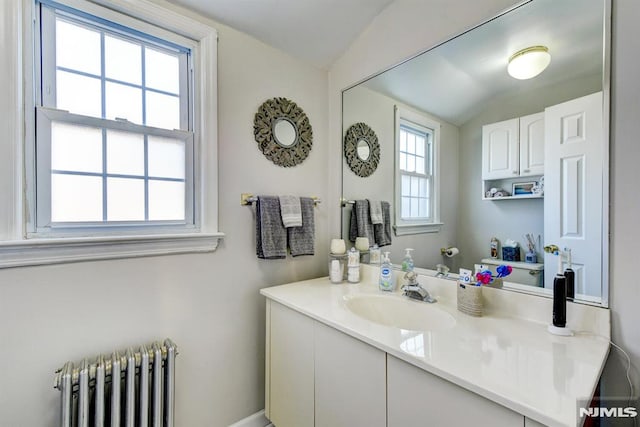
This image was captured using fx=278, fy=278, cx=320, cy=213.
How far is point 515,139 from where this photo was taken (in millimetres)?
1114

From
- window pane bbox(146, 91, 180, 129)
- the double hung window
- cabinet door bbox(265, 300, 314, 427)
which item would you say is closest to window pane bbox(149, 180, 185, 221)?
the double hung window

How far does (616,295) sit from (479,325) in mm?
416

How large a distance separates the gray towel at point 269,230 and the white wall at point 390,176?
476 mm

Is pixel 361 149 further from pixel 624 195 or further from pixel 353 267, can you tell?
pixel 624 195

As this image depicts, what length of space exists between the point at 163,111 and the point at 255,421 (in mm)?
1679

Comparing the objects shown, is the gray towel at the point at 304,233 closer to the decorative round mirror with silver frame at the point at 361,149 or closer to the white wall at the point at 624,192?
the decorative round mirror with silver frame at the point at 361,149

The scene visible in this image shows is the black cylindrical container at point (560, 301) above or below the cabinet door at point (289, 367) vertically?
above

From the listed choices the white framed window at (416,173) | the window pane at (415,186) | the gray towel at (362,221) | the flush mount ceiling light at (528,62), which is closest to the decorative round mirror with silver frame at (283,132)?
the gray towel at (362,221)

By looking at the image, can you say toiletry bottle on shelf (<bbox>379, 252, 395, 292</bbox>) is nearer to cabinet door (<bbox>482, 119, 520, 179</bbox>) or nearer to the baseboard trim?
cabinet door (<bbox>482, 119, 520, 179</bbox>)

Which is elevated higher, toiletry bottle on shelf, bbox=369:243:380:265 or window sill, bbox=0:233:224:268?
window sill, bbox=0:233:224:268

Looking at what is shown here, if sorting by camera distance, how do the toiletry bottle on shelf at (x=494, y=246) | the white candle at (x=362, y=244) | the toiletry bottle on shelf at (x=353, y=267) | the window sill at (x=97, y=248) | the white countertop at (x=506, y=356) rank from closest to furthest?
the white countertop at (x=506, y=356) → the window sill at (x=97, y=248) → the toiletry bottle on shelf at (x=494, y=246) → the toiletry bottle on shelf at (x=353, y=267) → the white candle at (x=362, y=244)

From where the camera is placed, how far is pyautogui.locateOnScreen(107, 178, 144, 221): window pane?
1.19 meters

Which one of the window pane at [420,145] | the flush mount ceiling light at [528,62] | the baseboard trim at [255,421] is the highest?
the flush mount ceiling light at [528,62]

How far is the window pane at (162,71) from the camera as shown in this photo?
1.29 m
